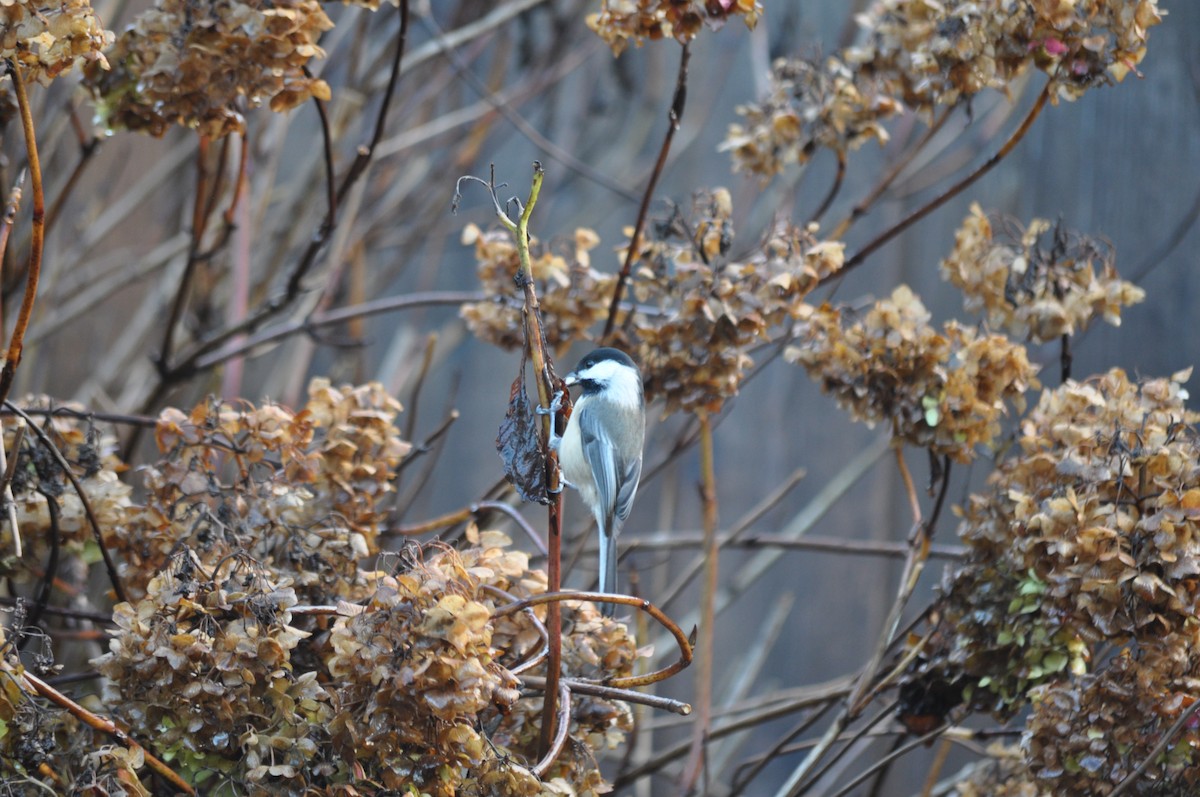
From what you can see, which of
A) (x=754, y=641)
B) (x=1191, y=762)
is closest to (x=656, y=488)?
(x=754, y=641)

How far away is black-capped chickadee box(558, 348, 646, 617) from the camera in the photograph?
1042 mm

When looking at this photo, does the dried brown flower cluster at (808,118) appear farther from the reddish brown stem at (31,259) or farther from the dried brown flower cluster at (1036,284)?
the reddish brown stem at (31,259)

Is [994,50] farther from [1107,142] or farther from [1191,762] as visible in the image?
[1107,142]

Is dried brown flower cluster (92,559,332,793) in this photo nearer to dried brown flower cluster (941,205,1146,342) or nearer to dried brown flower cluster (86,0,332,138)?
dried brown flower cluster (86,0,332,138)

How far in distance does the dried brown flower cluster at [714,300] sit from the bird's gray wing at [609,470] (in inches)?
5.1

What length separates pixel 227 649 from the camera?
0.67 meters

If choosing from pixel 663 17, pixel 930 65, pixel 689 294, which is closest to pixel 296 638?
pixel 689 294

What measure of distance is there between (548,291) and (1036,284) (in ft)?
1.53

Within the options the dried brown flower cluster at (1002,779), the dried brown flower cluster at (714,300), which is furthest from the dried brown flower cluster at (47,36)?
the dried brown flower cluster at (1002,779)

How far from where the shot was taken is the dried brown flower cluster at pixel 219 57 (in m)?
0.87

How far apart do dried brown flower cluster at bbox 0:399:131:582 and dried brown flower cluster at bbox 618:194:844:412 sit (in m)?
0.46

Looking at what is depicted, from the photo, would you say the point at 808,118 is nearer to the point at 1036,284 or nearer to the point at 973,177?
the point at 973,177

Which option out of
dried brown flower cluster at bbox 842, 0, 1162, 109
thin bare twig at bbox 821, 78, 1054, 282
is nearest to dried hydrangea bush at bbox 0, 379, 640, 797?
thin bare twig at bbox 821, 78, 1054, 282

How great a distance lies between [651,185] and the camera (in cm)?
100
